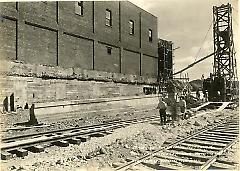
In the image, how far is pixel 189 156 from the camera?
167 inches

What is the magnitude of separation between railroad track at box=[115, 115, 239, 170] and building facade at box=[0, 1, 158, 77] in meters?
4.61

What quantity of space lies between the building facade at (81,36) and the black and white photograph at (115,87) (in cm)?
4

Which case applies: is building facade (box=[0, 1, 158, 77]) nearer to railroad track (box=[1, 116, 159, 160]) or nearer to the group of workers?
railroad track (box=[1, 116, 159, 160])

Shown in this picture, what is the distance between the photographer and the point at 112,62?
15.2 metres

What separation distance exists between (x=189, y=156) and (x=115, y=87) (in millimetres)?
10062

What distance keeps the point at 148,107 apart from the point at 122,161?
32.1 feet

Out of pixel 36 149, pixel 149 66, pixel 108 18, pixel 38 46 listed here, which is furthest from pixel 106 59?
pixel 36 149

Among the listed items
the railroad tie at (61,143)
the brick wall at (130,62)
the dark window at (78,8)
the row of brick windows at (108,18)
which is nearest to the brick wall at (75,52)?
the dark window at (78,8)

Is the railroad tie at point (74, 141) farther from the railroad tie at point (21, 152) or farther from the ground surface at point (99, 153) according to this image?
the railroad tie at point (21, 152)

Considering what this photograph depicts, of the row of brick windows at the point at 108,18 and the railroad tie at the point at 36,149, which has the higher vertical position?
the row of brick windows at the point at 108,18

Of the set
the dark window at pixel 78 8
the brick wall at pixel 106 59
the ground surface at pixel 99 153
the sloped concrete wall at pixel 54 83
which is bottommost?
the ground surface at pixel 99 153

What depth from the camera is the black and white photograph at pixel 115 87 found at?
440 cm

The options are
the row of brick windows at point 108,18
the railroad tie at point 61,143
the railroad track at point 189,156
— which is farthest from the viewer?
the row of brick windows at point 108,18

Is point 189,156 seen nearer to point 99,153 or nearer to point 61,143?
point 99,153
